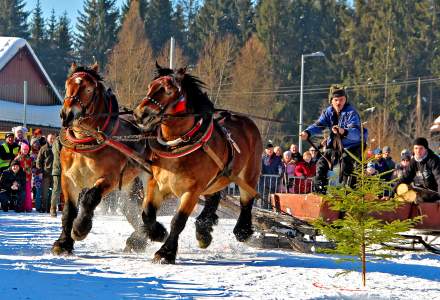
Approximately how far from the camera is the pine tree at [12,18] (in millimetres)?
73250

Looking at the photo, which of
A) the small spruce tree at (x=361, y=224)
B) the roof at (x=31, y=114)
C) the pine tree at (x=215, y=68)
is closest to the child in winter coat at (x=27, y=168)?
the small spruce tree at (x=361, y=224)

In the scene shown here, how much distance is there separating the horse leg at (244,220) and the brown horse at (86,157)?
1410 mm

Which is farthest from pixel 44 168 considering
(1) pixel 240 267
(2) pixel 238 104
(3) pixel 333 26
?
(3) pixel 333 26

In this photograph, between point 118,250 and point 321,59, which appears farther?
point 321,59

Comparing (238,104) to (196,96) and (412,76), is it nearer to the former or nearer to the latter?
(412,76)

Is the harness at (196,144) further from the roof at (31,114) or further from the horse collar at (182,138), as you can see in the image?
the roof at (31,114)

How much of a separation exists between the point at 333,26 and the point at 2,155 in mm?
47113

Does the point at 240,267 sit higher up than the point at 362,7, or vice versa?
the point at 362,7

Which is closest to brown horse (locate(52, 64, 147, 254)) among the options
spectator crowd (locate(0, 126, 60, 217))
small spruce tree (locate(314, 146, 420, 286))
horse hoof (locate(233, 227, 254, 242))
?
horse hoof (locate(233, 227, 254, 242))

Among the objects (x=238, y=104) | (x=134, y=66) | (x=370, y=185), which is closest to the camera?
(x=370, y=185)

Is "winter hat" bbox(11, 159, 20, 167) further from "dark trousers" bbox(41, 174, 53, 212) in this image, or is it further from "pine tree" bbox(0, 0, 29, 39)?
"pine tree" bbox(0, 0, 29, 39)

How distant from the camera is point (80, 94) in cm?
897

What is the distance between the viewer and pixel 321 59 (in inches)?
2264

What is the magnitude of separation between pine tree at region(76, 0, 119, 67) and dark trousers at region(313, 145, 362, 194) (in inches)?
2152
